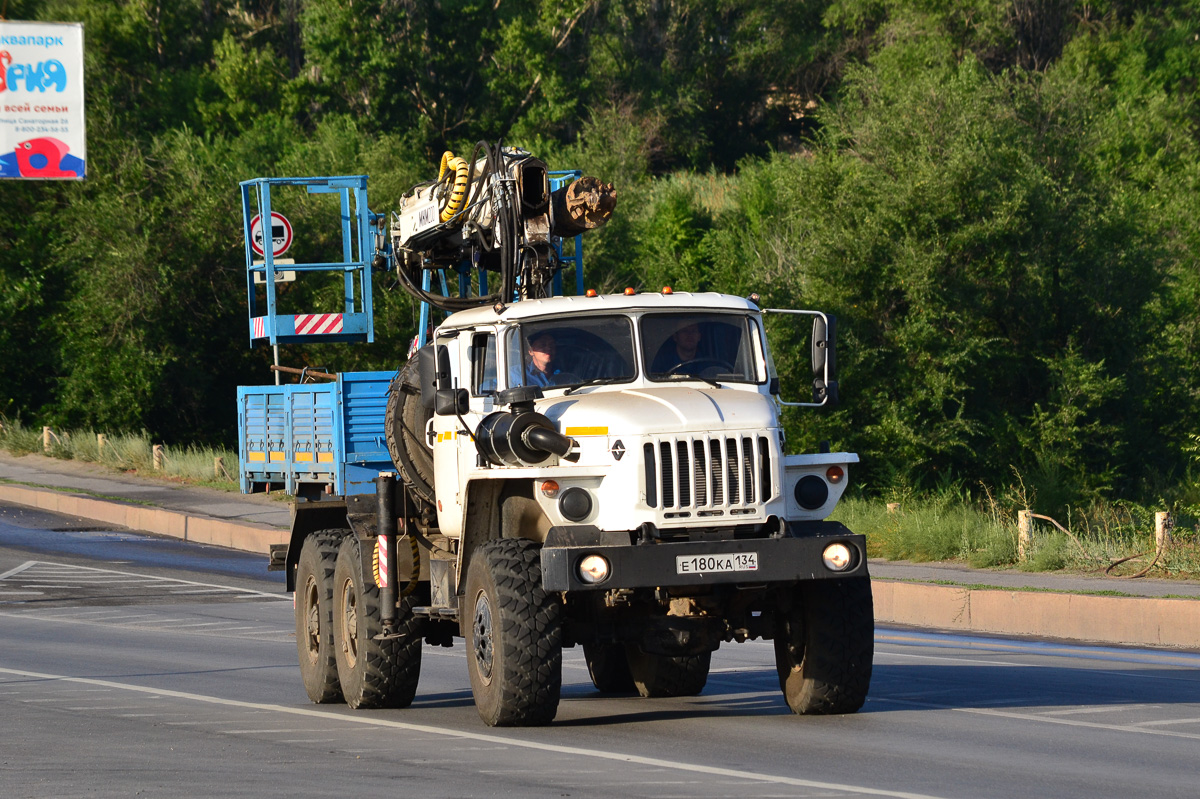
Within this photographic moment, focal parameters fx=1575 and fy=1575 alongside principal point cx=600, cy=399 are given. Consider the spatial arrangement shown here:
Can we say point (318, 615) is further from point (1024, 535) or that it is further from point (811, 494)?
point (1024, 535)

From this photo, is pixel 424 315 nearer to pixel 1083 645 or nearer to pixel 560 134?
pixel 1083 645

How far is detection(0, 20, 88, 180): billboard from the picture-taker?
104 ft

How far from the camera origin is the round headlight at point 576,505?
8875 millimetres

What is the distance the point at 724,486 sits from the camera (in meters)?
8.86

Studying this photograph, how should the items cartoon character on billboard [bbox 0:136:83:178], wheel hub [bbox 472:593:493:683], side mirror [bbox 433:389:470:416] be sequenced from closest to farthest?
wheel hub [bbox 472:593:493:683] → side mirror [bbox 433:389:470:416] → cartoon character on billboard [bbox 0:136:83:178]

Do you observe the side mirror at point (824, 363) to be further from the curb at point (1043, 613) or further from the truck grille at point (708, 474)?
the curb at point (1043, 613)

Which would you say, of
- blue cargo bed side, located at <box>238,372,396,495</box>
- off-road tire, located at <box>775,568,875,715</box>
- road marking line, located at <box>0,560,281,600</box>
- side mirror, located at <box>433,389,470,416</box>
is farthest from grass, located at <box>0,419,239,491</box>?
off-road tire, located at <box>775,568,875,715</box>

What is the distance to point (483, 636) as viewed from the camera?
29.9 feet

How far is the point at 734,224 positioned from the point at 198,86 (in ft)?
86.2

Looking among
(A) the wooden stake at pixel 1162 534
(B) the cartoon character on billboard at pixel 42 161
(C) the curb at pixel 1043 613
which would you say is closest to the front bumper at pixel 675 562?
(C) the curb at pixel 1043 613

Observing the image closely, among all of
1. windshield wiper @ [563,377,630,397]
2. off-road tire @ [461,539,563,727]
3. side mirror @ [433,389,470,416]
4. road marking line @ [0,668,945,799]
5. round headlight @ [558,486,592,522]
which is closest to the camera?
road marking line @ [0,668,945,799]

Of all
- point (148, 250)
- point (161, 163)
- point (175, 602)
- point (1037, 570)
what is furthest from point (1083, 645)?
point (161, 163)

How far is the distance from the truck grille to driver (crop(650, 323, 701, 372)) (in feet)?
3.15

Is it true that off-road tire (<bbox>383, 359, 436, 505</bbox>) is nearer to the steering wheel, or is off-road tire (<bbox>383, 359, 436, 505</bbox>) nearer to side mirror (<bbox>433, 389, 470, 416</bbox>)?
side mirror (<bbox>433, 389, 470, 416</bbox>)
